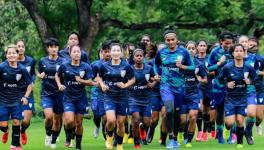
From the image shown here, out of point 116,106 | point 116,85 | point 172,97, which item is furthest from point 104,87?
point 172,97

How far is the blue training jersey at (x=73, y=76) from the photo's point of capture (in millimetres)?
17984

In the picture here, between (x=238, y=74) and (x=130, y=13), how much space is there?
1694 cm

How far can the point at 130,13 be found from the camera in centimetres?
3456

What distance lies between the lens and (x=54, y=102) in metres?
19.5

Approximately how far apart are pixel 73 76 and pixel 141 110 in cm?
229

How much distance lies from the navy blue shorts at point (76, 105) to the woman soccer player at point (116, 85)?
802mm

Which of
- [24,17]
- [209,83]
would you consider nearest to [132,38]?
[24,17]

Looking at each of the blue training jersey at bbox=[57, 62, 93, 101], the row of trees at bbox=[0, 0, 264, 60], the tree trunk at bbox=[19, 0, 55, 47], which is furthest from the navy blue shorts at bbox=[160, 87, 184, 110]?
the tree trunk at bbox=[19, 0, 55, 47]

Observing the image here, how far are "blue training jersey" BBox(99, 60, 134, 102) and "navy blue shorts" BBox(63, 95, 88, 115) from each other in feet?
2.84

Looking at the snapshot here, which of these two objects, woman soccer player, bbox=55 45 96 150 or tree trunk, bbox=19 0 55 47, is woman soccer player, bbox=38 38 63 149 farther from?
tree trunk, bbox=19 0 55 47

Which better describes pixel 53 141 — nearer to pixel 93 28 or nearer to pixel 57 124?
pixel 57 124

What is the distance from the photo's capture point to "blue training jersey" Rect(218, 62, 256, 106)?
707 inches

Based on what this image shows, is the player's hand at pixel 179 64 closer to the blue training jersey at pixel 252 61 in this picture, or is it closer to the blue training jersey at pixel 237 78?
the blue training jersey at pixel 237 78

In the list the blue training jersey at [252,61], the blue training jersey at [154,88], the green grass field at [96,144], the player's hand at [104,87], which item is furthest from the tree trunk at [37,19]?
the player's hand at [104,87]
